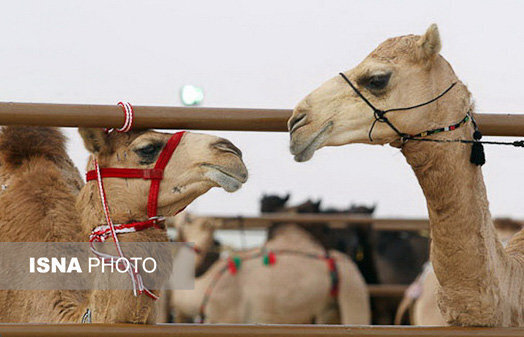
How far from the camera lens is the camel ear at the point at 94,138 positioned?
125 inches

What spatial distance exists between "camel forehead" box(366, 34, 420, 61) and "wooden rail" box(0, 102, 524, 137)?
0.35m

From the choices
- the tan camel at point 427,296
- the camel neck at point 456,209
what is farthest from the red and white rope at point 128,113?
the tan camel at point 427,296

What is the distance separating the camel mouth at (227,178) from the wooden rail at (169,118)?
0.15 meters

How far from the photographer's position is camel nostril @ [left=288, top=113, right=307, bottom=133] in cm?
294

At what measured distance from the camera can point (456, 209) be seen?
3.06 m

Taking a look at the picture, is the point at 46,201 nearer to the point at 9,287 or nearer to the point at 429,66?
the point at 9,287

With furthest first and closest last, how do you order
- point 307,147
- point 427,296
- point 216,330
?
1. point 427,296
2. point 307,147
3. point 216,330

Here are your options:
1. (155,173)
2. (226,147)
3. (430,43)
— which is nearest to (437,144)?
(430,43)

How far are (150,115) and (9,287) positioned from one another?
123cm

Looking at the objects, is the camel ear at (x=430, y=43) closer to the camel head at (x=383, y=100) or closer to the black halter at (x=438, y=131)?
the camel head at (x=383, y=100)

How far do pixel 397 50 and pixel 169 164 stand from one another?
2.90ft

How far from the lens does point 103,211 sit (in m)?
3.16

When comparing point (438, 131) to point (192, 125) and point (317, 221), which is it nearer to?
point (192, 125)

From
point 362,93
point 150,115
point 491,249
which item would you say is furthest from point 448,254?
point 150,115
